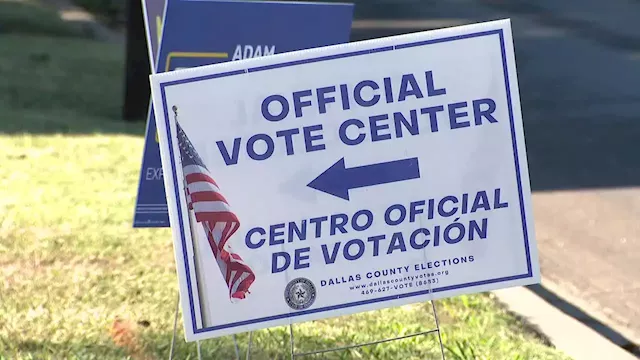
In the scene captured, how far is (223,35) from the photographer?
4445mm

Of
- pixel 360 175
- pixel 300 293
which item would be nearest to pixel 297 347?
pixel 300 293

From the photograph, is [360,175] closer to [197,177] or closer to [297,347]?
[197,177]

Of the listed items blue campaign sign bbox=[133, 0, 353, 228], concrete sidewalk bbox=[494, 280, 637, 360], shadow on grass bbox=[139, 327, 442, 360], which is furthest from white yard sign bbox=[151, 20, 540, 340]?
concrete sidewalk bbox=[494, 280, 637, 360]

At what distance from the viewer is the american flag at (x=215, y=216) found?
3.09m

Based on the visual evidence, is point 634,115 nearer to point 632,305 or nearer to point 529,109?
point 529,109

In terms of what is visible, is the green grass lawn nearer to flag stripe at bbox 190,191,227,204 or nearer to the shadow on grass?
the shadow on grass

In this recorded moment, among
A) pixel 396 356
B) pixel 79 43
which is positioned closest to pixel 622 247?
pixel 396 356

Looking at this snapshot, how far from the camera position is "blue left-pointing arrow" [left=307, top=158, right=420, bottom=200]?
3176mm

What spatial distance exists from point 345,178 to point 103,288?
7.47 ft

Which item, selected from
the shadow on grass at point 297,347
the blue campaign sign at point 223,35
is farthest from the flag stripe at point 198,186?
the blue campaign sign at point 223,35

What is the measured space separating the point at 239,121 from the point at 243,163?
0.43ft

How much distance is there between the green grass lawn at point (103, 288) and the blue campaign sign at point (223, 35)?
56 cm

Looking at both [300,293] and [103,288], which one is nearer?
[300,293]

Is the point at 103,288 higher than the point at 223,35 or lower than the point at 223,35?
lower
